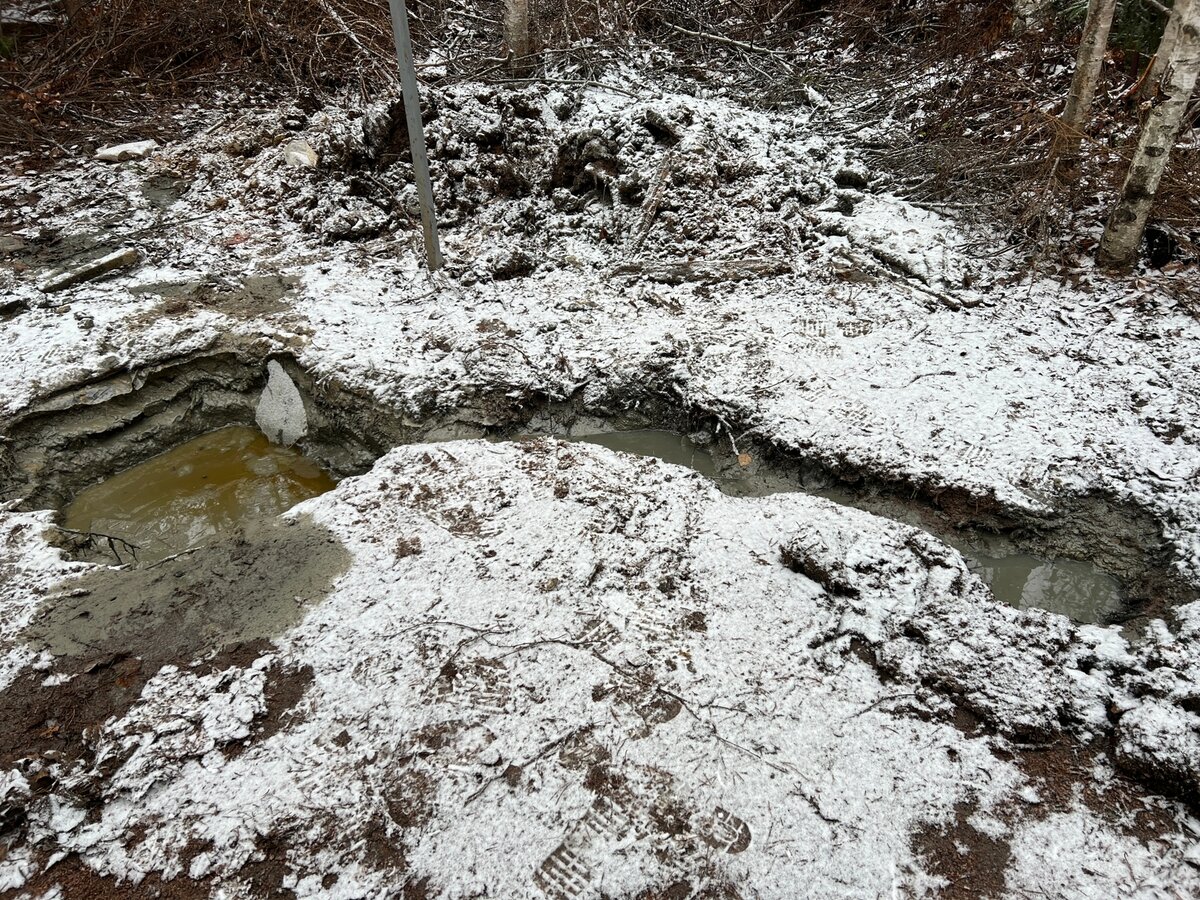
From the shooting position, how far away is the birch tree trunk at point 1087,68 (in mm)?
5172

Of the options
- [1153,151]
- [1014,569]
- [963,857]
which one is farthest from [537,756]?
[1153,151]

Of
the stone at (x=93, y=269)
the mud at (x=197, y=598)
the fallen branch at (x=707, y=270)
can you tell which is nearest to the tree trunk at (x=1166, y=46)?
the fallen branch at (x=707, y=270)

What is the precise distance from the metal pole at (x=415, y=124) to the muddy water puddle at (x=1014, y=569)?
10.3ft

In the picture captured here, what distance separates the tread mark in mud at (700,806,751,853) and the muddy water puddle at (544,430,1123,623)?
6.45ft

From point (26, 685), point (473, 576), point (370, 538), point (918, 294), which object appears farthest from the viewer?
point (918, 294)

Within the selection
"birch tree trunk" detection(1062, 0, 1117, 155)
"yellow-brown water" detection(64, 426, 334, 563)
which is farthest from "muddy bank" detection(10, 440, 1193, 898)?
"birch tree trunk" detection(1062, 0, 1117, 155)

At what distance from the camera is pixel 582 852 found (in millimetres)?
2387

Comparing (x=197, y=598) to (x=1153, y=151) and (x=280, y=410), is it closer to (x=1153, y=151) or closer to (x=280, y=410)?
(x=280, y=410)

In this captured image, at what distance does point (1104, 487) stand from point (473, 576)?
3544mm

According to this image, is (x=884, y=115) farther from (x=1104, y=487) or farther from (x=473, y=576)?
(x=473, y=576)

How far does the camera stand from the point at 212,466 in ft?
15.2

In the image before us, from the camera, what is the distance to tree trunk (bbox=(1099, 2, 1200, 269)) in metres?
4.27

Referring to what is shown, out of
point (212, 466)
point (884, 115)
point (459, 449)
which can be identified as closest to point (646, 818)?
point (459, 449)

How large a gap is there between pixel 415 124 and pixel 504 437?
247 cm
